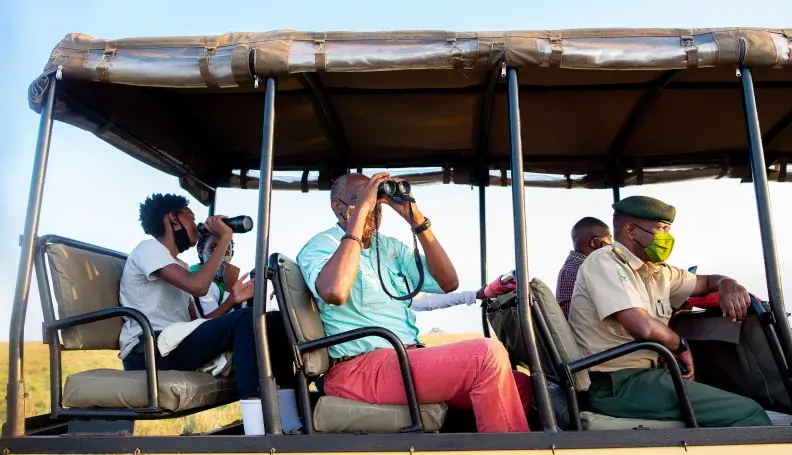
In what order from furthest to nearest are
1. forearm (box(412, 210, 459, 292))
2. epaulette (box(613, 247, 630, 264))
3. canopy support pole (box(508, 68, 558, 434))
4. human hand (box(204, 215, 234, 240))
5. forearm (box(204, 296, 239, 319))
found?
forearm (box(204, 296, 239, 319))
human hand (box(204, 215, 234, 240))
forearm (box(412, 210, 459, 292))
epaulette (box(613, 247, 630, 264))
canopy support pole (box(508, 68, 558, 434))

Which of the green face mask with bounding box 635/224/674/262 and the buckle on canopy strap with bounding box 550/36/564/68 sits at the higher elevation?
the buckle on canopy strap with bounding box 550/36/564/68

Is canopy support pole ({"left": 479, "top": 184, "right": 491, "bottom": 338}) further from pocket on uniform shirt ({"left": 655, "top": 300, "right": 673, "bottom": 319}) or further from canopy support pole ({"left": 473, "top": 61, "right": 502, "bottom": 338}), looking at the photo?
pocket on uniform shirt ({"left": 655, "top": 300, "right": 673, "bottom": 319})

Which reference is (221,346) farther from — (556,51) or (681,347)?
(681,347)

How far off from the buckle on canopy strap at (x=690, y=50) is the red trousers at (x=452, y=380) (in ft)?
4.96

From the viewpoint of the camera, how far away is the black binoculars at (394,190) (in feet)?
10.9

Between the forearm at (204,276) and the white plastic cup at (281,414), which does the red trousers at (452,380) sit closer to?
the white plastic cup at (281,414)

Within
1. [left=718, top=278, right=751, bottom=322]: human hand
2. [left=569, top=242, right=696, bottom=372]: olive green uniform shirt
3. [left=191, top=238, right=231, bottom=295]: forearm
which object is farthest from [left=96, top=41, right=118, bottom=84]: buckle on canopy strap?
[left=718, top=278, right=751, bottom=322]: human hand

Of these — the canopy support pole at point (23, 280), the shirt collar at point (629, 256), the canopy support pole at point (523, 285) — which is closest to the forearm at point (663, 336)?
the shirt collar at point (629, 256)

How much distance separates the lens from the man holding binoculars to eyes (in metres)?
2.98

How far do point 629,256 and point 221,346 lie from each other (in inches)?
83.0

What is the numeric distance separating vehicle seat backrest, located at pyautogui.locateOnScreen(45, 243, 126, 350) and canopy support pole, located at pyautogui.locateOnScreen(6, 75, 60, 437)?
0.54ft

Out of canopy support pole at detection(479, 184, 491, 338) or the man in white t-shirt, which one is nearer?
the man in white t-shirt

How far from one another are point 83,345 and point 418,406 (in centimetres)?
174

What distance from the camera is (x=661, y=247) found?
3.52 metres
